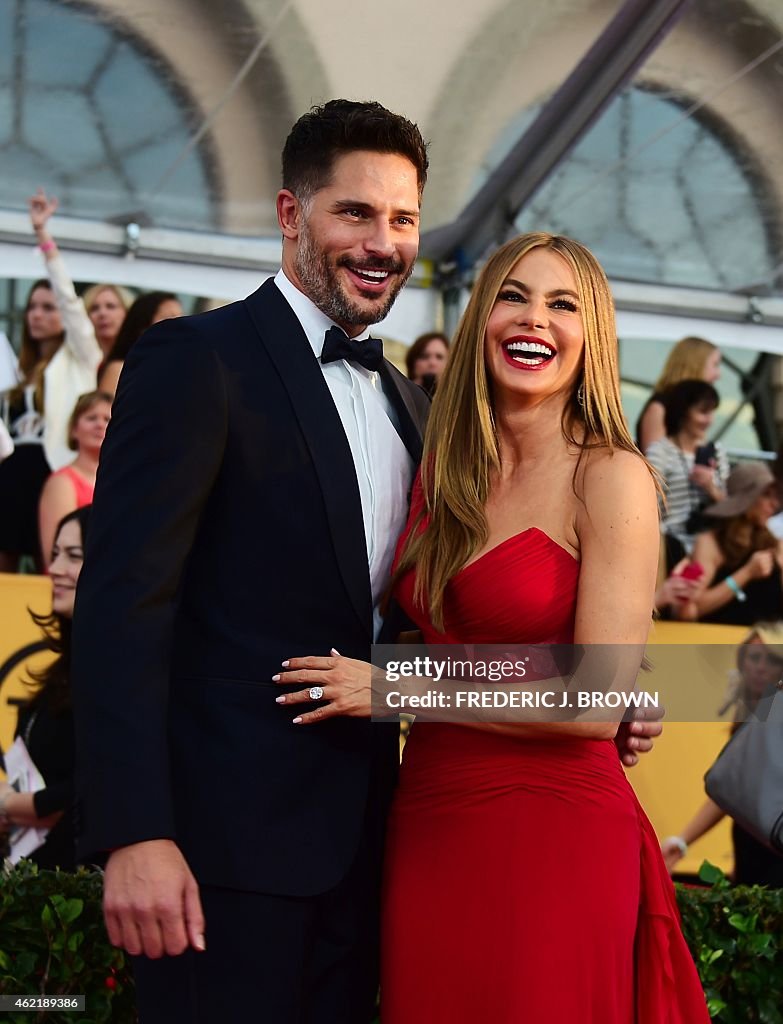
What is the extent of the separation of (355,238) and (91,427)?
310cm

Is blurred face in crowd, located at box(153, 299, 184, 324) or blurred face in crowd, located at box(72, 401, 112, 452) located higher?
blurred face in crowd, located at box(153, 299, 184, 324)

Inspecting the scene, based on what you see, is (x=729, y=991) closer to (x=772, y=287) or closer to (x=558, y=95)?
(x=558, y=95)

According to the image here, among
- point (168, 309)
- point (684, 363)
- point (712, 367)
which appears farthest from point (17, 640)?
point (712, 367)

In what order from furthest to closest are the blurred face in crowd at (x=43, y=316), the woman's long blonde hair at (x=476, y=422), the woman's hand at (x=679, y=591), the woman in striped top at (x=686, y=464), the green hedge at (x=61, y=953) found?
the woman in striped top at (x=686, y=464) < the woman's hand at (x=679, y=591) < the blurred face in crowd at (x=43, y=316) < the green hedge at (x=61, y=953) < the woman's long blonde hair at (x=476, y=422)

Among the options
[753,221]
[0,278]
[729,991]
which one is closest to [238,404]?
[729,991]

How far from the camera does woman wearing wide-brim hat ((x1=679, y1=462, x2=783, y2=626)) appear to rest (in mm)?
5398

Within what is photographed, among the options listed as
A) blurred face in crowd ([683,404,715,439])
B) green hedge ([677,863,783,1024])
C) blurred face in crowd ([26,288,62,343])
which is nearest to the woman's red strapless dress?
green hedge ([677,863,783,1024])

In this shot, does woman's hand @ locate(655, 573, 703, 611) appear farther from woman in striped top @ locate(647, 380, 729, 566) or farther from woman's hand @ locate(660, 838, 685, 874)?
woman's hand @ locate(660, 838, 685, 874)

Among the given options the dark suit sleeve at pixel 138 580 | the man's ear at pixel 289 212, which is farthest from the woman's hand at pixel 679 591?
the dark suit sleeve at pixel 138 580

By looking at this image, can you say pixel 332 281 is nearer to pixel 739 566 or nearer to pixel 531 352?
pixel 531 352

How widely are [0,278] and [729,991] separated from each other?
Answer: 391 centimetres

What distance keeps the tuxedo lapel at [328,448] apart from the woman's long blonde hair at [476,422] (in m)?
0.13

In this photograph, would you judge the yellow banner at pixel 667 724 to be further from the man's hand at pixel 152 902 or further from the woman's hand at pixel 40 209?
the man's hand at pixel 152 902

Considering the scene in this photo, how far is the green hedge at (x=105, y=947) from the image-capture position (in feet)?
8.93
